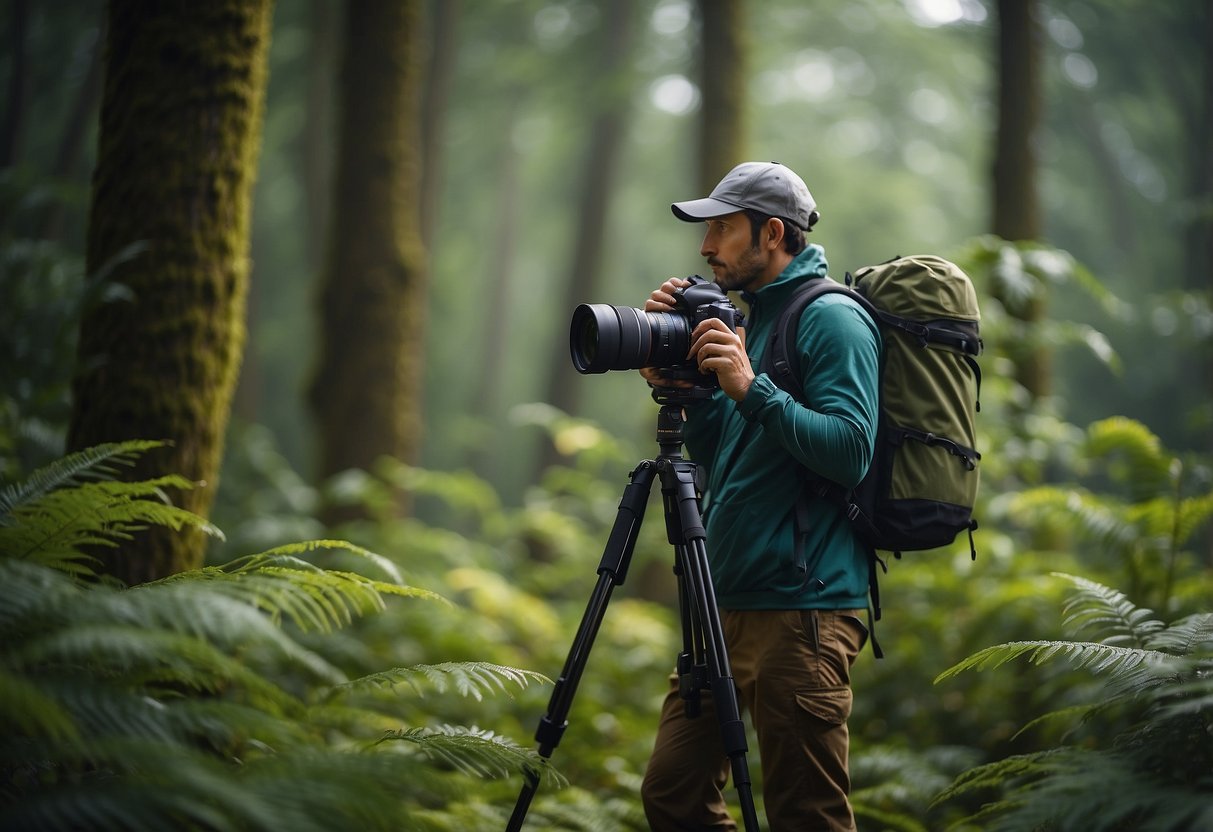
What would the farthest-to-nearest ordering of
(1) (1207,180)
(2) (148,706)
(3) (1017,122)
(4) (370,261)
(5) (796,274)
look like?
(1) (1207,180)
(4) (370,261)
(3) (1017,122)
(5) (796,274)
(2) (148,706)

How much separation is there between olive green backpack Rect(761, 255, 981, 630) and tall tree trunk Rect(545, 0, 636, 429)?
449 inches

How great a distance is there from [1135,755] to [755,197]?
1857mm

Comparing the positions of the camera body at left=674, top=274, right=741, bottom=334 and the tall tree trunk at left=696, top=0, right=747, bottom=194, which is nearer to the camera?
the camera body at left=674, top=274, right=741, bottom=334

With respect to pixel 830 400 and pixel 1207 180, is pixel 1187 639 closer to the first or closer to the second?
pixel 830 400

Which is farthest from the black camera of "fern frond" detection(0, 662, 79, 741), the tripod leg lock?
"fern frond" detection(0, 662, 79, 741)

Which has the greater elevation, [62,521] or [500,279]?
[500,279]

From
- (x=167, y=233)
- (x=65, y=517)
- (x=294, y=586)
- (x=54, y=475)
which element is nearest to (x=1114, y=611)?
(x=294, y=586)

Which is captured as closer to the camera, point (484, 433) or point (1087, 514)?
point (1087, 514)

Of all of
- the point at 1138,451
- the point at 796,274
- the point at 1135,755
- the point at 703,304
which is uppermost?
the point at 796,274

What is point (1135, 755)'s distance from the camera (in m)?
2.18

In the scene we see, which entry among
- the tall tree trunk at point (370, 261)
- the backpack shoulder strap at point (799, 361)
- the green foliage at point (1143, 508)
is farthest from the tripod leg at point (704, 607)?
the tall tree trunk at point (370, 261)

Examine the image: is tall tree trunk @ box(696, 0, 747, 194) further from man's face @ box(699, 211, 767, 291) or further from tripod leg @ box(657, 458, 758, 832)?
tripod leg @ box(657, 458, 758, 832)

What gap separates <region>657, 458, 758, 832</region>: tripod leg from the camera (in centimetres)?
234

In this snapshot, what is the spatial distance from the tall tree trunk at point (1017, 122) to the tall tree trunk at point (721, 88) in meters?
2.05
